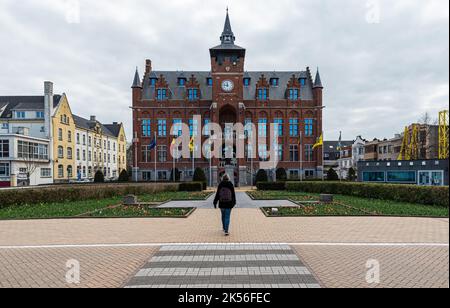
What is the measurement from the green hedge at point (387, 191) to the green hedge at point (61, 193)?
62.9 ft

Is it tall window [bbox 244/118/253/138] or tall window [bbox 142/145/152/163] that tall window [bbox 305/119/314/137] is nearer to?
tall window [bbox 244/118/253/138]

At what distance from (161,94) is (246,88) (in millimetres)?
16247

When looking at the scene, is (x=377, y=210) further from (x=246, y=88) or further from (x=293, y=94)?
(x=246, y=88)

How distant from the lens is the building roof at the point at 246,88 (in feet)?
168

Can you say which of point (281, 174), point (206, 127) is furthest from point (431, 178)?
point (206, 127)

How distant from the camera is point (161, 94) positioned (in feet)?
166

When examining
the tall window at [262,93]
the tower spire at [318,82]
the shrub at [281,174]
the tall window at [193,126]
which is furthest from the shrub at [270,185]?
the tower spire at [318,82]

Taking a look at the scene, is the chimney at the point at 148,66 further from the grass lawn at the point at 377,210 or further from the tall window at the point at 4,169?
the grass lawn at the point at 377,210

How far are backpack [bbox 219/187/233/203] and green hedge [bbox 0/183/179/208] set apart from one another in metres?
16.8

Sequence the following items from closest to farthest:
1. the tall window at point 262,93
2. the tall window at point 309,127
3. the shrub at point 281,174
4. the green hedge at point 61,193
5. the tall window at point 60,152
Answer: the green hedge at point 61,193, the shrub at point 281,174, the tall window at point 60,152, the tall window at point 309,127, the tall window at point 262,93

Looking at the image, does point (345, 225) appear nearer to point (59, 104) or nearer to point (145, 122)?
point (145, 122)

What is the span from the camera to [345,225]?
1123cm
